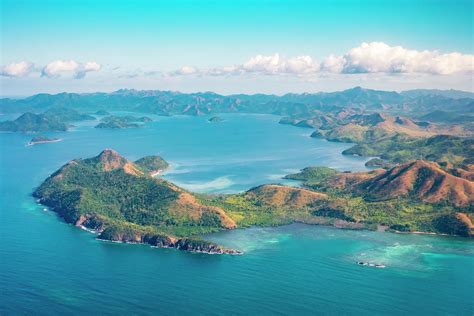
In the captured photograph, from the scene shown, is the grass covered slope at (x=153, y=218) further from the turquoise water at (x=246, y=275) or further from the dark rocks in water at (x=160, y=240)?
the turquoise water at (x=246, y=275)

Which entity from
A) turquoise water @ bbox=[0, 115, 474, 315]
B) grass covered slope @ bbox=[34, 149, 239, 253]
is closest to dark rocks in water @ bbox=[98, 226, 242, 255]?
grass covered slope @ bbox=[34, 149, 239, 253]

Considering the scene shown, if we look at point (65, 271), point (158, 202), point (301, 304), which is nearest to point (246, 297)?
point (301, 304)

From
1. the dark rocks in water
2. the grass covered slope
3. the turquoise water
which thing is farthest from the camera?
the grass covered slope

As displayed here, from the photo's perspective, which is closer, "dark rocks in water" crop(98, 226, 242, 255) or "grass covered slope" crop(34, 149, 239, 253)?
"dark rocks in water" crop(98, 226, 242, 255)

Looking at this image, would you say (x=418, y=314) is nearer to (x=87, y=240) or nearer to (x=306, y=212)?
(x=306, y=212)

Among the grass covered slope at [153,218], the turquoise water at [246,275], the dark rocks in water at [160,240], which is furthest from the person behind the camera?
the grass covered slope at [153,218]

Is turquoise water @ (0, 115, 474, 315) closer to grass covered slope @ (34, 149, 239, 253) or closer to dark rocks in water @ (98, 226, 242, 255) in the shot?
dark rocks in water @ (98, 226, 242, 255)

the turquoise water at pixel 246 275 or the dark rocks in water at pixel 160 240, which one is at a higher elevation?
the dark rocks in water at pixel 160 240

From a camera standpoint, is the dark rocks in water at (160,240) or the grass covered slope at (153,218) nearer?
the dark rocks in water at (160,240)

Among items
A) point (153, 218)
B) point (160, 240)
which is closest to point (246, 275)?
point (160, 240)

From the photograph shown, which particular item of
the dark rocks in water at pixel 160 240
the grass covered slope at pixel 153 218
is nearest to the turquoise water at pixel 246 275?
the dark rocks in water at pixel 160 240

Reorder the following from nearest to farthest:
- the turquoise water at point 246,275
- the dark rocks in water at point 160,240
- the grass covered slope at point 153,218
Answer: the turquoise water at point 246,275, the dark rocks in water at point 160,240, the grass covered slope at point 153,218
